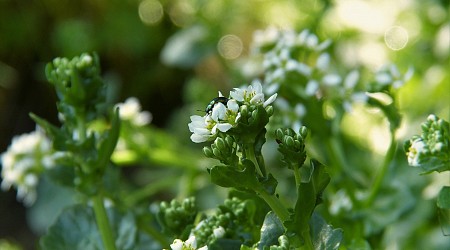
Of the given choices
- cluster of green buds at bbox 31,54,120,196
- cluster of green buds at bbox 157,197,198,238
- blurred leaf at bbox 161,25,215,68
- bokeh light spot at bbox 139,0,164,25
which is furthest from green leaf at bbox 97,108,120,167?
bokeh light spot at bbox 139,0,164,25

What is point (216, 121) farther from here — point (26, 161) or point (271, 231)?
point (26, 161)

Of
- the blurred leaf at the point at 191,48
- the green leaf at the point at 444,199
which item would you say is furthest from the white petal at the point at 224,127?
the blurred leaf at the point at 191,48

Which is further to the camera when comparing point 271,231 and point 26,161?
point 26,161

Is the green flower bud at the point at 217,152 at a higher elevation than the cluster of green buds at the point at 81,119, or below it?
below

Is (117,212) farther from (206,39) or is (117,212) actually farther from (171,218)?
(206,39)

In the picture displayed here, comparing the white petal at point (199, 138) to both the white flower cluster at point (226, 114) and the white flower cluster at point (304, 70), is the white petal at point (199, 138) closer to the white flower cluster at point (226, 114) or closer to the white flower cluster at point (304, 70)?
the white flower cluster at point (226, 114)

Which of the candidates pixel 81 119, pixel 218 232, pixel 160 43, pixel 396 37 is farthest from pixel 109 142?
pixel 160 43

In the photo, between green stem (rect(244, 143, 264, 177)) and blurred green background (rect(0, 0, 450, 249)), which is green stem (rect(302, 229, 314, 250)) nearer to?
green stem (rect(244, 143, 264, 177))
